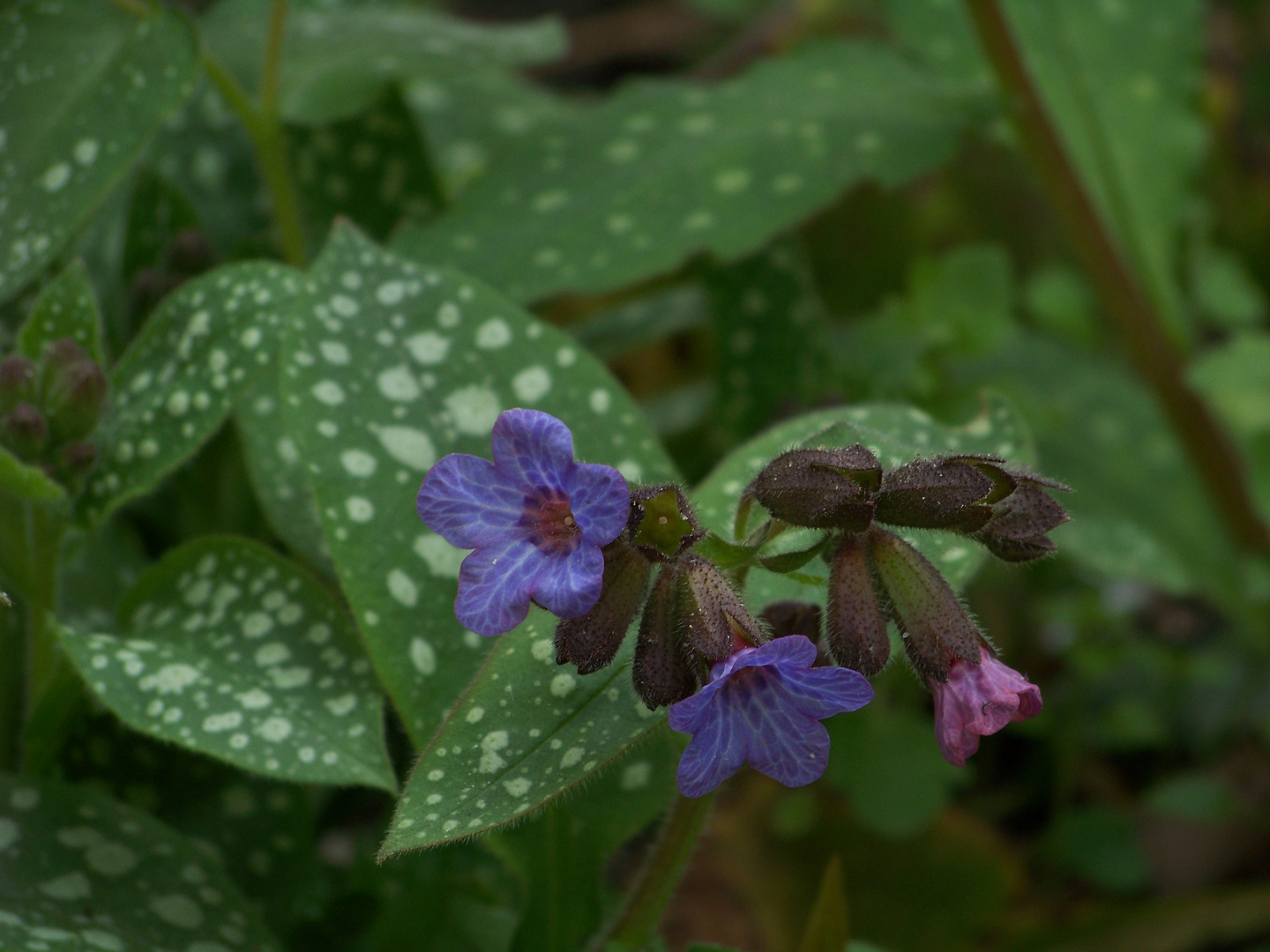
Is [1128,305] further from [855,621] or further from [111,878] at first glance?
[111,878]

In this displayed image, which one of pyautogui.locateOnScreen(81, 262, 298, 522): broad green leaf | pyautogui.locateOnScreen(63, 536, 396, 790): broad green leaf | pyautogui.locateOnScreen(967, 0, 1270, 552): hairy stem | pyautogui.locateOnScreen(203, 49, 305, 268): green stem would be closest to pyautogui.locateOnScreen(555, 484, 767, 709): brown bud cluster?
pyautogui.locateOnScreen(63, 536, 396, 790): broad green leaf

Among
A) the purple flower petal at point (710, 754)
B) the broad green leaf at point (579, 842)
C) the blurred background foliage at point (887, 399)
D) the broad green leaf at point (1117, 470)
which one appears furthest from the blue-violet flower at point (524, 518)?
the broad green leaf at point (1117, 470)

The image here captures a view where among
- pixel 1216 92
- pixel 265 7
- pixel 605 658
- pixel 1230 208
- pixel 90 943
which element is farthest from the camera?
pixel 1216 92

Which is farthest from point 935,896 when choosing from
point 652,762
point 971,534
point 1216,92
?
point 1216,92

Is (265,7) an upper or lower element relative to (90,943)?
upper

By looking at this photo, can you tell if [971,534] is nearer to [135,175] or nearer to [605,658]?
[605,658]

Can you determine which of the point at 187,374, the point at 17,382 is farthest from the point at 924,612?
the point at 17,382
